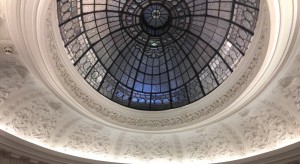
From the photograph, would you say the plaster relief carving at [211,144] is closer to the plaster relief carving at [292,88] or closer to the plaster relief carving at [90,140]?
the plaster relief carving at [292,88]

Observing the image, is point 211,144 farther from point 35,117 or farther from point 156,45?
point 35,117

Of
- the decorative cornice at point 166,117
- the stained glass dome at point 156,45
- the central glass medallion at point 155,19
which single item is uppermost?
the central glass medallion at point 155,19

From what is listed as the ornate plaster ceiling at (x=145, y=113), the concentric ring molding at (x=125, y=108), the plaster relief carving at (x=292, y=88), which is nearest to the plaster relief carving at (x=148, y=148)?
the ornate plaster ceiling at (x=145, y=113)

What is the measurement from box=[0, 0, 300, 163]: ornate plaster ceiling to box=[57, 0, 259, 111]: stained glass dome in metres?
0.87

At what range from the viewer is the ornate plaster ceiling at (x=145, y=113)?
10172 millimetres

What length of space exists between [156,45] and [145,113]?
9.84 feet

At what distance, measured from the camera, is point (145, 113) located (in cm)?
1486

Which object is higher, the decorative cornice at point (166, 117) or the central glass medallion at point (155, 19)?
the central glass medallion at point (155, 19)

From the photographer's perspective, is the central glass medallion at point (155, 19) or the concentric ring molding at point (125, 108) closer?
the concentric ring molding at point (125, 108)

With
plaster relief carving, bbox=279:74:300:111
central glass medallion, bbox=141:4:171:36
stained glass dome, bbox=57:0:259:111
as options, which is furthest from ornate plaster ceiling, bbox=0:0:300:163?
central glass medallion, bbox=141:4:171:36

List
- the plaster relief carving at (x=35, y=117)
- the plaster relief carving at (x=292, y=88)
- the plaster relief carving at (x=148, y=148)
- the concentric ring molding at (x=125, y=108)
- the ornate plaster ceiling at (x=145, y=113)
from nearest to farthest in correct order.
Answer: the ornate plaster ceiling at (x=145, y=113) < the concentric ring molding at (x=125, y=108) < the plaster relief carving at (x=292, y=88) < the plaster relief carving at (x=35, y=117) < the plaster relief carving at (x=148, y=148)

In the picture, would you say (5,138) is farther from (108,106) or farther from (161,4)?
(161,4)

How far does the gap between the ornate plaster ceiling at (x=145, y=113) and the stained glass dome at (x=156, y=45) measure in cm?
87

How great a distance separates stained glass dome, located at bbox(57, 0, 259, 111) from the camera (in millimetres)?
13023
